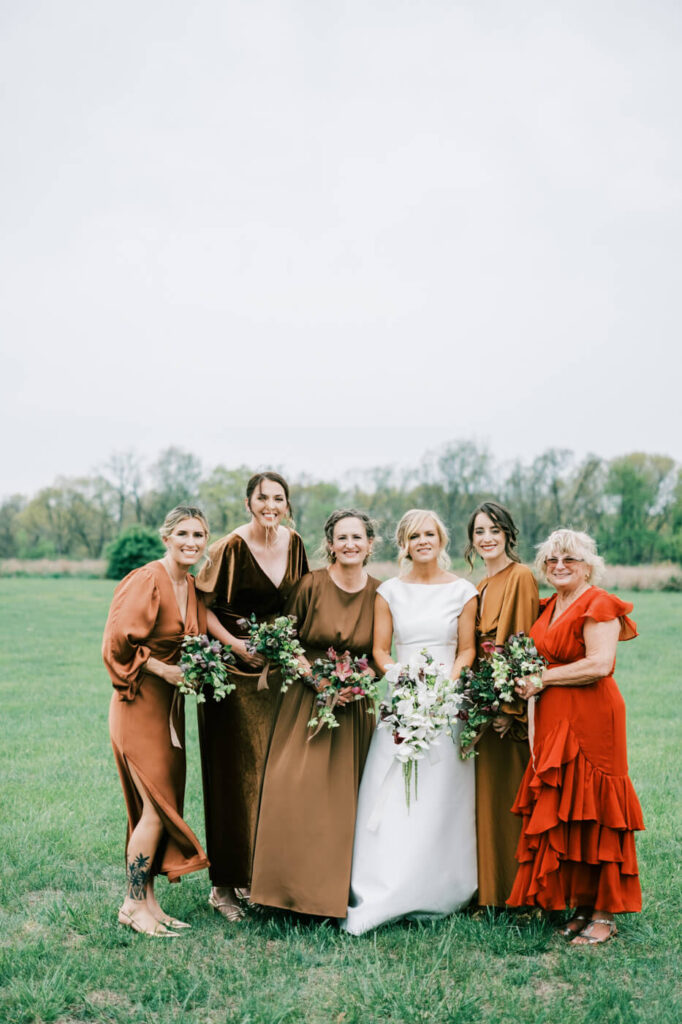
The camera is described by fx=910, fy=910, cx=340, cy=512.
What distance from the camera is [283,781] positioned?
5.86 m

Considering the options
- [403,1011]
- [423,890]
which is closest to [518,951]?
[423,890]

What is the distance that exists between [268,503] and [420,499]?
126 feet

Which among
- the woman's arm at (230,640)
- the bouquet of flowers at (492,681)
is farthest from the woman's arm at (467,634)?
the woman's arm at (230,640)

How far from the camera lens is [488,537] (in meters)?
6.00

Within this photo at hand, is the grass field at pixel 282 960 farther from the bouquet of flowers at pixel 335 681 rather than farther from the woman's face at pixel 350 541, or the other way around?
the woman's face at pixel 350 541

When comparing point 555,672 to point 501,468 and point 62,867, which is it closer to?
point 62,867

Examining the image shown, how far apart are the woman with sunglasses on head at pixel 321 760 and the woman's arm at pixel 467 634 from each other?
0.59 m

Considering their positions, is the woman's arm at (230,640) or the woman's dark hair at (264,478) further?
the woman's dark hair at (264,478)

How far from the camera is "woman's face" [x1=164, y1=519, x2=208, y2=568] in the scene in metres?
5.79

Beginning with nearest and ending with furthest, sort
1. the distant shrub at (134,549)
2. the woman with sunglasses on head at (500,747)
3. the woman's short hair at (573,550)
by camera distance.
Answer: the woman's short hair at (573,550)
the woman with sunglasses on head at (500,747)
the distant shrub at (134,549)

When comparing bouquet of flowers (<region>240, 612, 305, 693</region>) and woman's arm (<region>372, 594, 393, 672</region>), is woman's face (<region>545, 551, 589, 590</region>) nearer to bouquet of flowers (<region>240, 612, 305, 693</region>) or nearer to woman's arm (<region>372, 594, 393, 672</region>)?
woman's arm (<region>372, 594, 393, 672</region>)

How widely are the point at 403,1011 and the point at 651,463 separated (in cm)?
4277

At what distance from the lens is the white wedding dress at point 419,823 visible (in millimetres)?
5652

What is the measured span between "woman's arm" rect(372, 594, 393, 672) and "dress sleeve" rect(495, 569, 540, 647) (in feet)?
2.32
